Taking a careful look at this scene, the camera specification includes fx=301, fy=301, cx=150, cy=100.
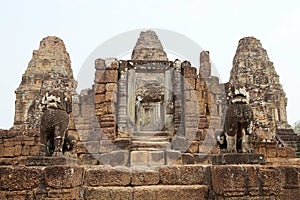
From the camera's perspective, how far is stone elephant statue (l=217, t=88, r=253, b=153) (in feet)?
17.2

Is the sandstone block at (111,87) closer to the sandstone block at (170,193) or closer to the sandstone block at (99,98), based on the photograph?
the sandstone block at (99,98)

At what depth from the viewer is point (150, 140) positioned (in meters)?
10.3

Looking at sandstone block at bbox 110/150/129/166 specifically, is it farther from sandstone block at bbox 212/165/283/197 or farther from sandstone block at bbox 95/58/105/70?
sandstone block at bbox 212/165/283/197

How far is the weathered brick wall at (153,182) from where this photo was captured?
13.3 ft

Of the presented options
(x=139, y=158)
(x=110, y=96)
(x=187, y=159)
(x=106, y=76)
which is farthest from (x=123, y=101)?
(x=187, y=159)

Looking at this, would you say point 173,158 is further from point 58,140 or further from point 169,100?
point 169,100

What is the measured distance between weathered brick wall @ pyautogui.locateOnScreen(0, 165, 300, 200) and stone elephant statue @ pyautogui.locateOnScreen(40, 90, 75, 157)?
88 cm

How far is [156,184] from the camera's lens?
5.05m

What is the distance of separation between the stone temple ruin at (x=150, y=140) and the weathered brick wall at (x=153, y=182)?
0.5 inches

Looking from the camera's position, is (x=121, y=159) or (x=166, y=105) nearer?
(x=121, y=159)

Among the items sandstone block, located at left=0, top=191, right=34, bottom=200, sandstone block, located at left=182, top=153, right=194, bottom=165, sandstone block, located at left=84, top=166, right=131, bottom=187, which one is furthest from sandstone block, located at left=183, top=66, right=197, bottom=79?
sandstone block, located at left=0, top=191, right=34, bottom=200

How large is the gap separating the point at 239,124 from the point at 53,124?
3.26 m

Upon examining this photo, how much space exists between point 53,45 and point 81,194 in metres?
23.5

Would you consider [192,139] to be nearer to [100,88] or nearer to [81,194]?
[100,88]
